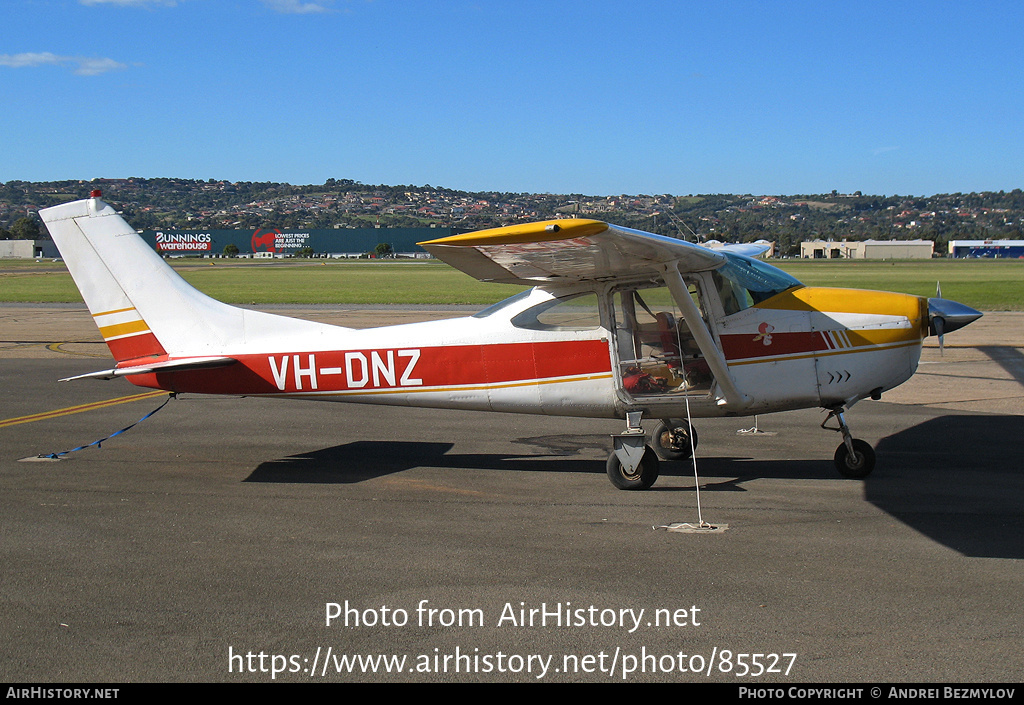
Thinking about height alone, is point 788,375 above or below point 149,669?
above

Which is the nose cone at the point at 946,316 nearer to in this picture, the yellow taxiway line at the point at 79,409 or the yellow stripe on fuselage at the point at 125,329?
the yellow stripe on fuselage at the point at 125,329

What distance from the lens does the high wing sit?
5.62m

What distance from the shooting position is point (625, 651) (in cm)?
443

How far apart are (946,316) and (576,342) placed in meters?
3.51

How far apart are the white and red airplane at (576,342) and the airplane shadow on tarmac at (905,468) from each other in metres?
0.62

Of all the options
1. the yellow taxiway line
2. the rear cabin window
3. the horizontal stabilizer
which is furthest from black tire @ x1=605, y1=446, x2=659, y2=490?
the yellow taxiway line

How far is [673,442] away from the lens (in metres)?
9.27

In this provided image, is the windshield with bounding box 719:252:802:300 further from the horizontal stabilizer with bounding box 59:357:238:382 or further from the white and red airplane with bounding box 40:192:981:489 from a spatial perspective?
the horizontal stabilizer with bounding box 59:357:238:382

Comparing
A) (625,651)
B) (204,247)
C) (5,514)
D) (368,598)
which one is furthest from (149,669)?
(204,247)

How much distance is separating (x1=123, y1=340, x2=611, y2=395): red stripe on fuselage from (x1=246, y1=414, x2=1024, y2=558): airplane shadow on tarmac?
958 millimetres

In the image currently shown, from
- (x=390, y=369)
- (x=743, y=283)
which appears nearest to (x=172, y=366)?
(x=390, y=369)

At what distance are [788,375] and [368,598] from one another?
15.1ft

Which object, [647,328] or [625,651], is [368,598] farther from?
[647,328]
